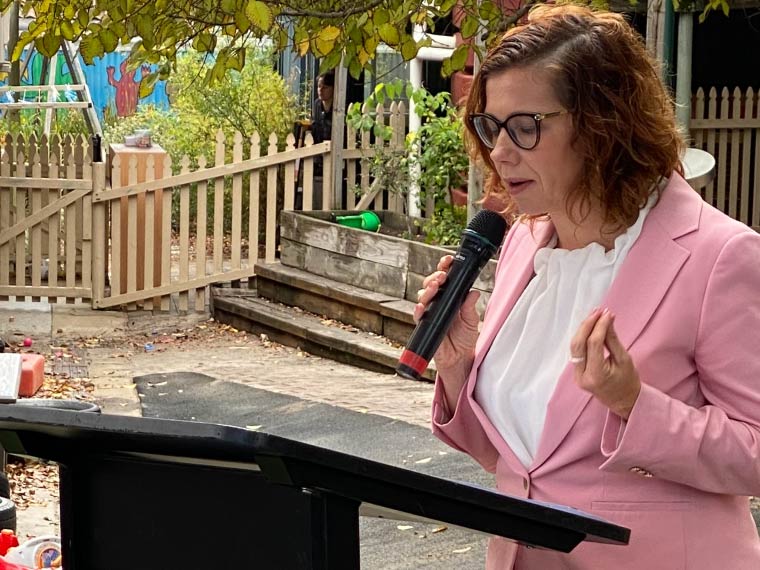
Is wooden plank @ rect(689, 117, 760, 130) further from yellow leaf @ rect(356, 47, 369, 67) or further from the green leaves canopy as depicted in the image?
yellow leaf @ rect(356, 47, 369, 67)

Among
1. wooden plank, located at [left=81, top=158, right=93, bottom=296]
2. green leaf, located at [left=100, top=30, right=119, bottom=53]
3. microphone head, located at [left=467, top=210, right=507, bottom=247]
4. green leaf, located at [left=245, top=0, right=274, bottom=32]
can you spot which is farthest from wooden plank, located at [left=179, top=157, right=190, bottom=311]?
microphone head, located at [left=467, top=210, right=507, bottom=247]

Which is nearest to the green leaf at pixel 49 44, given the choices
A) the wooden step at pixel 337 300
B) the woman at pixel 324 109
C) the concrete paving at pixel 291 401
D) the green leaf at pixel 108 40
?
the green leaf at pixel 108 40

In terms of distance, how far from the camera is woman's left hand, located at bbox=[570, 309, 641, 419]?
2027mm

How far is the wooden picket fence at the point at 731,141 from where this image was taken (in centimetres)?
1202

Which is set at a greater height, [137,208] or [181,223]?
[137,208]

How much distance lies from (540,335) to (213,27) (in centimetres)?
342

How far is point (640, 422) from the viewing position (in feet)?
6.95

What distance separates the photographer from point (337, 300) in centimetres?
1156

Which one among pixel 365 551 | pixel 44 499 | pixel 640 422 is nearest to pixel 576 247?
pixel 640 422

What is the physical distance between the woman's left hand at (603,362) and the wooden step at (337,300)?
825 cm

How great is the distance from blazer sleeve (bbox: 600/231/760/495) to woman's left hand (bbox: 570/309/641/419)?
0.12ft

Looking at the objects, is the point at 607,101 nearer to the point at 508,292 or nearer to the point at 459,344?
the point at 508,292

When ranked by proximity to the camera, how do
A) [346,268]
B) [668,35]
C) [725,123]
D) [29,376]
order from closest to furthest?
[29,376]
[668,35]
[346,268]
[725,123]

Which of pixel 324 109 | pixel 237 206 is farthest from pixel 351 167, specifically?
pixel 324 109
